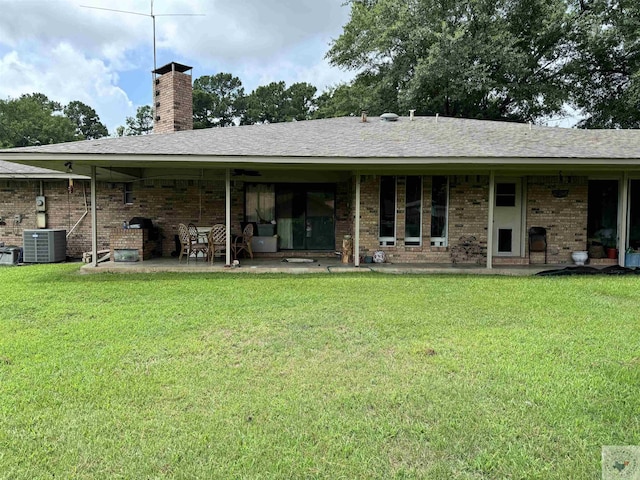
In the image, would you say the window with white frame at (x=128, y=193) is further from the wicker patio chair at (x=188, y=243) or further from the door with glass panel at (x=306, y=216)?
the door with glass panel at (x=306, y=216)

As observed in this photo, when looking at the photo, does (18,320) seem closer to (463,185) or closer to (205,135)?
(205,135)

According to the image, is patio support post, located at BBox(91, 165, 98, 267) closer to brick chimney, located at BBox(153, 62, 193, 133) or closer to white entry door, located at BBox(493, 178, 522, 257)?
brick chimney, located at BBox(153, 62, 193, 133)

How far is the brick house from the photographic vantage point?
815cm

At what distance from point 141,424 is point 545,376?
3020mm

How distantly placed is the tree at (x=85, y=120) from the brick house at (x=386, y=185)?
45191mm

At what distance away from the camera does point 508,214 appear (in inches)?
395

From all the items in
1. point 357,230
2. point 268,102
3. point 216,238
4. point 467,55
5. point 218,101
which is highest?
point 218,101

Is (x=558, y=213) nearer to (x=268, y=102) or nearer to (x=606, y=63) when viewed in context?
(x=606, y=63)

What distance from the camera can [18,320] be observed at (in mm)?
5090

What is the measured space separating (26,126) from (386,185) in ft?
124

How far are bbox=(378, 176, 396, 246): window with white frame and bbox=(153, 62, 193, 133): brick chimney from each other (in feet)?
20.9

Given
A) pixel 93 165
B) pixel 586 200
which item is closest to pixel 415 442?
pixel 93 165

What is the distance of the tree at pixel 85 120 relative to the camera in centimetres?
5100

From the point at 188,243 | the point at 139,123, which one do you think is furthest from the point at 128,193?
the point at 139,123
